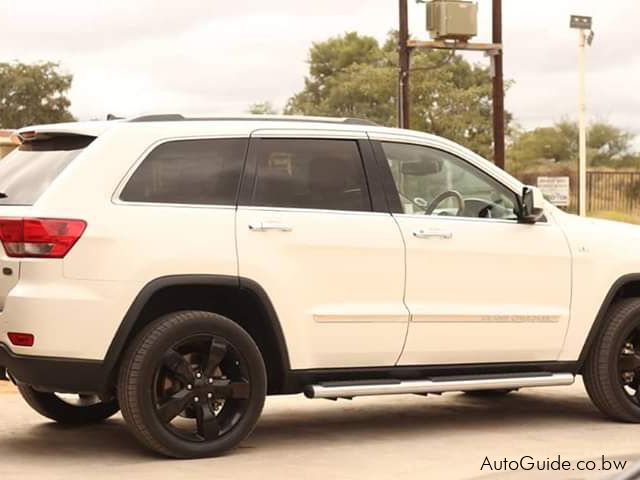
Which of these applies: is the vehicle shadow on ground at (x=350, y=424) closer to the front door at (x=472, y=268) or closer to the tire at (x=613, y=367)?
the tire at (x=613, y=367)

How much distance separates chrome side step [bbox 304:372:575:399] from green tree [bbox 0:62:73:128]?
204 feet

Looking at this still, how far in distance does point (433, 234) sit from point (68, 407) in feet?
8.65

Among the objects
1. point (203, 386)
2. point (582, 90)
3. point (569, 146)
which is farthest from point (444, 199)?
point (569, 146)

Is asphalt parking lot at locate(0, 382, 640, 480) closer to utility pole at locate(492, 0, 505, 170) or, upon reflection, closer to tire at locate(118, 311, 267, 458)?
tire at locate(118, 311, 267, 458)

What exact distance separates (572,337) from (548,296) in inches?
13.3

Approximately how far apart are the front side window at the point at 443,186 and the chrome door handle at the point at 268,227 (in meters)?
0.91

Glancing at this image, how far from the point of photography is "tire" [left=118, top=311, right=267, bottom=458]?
7.20m

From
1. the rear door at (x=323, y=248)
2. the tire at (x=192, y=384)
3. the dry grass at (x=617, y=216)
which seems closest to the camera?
the tire at (x=192, y=384)

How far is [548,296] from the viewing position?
855 cm

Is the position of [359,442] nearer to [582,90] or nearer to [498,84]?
[498,84]

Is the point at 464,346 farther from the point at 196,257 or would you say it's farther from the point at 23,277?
the point at 23,277

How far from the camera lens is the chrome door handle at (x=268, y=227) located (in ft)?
25.0

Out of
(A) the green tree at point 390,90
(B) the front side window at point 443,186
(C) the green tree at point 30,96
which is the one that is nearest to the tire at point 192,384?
(B) the front side window at point 443,186

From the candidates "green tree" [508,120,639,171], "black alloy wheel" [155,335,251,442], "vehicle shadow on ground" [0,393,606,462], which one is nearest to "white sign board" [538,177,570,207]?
"vehicle shadow on ground" [0,393,606,462]
